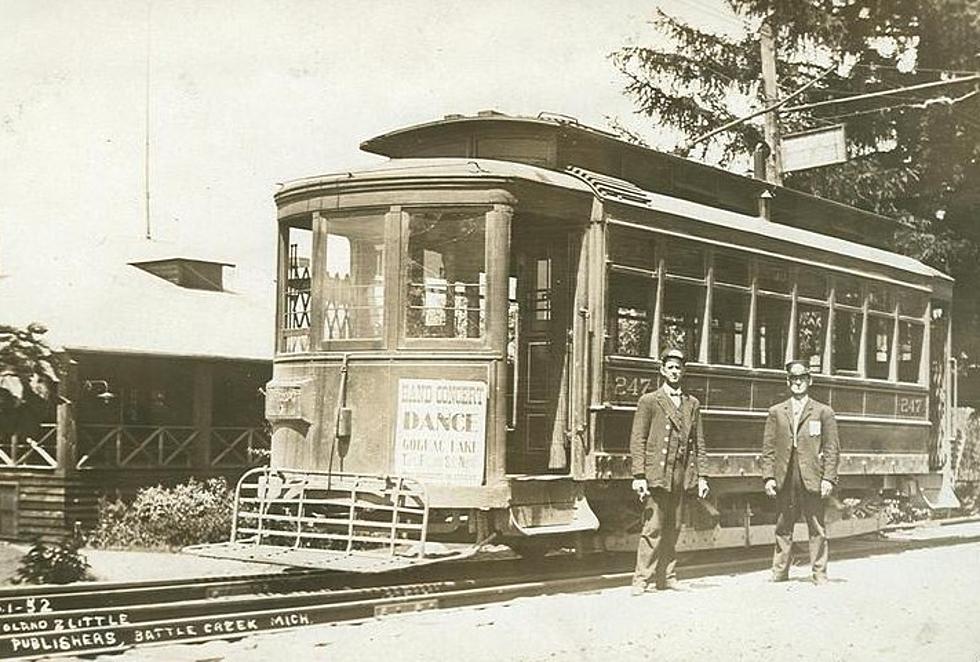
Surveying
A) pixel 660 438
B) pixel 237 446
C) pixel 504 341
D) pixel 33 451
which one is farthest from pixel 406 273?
pixel 237 446

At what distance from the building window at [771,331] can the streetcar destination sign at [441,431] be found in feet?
→ 11.0

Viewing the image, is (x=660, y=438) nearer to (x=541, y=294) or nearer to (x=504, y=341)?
(x=504, y=341)

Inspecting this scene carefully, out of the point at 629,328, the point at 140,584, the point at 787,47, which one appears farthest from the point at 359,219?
the point at 787,47

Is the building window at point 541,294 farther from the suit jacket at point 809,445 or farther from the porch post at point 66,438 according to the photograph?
the porch post at point 66,438

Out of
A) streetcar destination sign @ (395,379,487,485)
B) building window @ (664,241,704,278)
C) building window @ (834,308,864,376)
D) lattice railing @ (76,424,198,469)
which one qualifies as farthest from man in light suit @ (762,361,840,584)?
lattice railing @ (76,424,198,469)

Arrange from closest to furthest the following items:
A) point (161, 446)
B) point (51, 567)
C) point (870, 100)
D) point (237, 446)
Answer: point (51, 567) → point (870, 100) → point (161, 446) → point (237, 446)

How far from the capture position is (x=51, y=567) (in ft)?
41.0

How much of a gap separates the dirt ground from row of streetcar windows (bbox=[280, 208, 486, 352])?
1.98 metres

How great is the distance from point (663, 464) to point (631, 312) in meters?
1.30

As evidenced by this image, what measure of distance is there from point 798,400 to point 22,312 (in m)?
→ 10.7

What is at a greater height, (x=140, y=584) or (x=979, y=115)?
(x=979, y=115)

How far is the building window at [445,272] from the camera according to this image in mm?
8219

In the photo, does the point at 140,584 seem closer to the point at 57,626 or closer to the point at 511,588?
the point at 57,626

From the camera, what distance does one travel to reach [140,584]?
7488 millimetres
